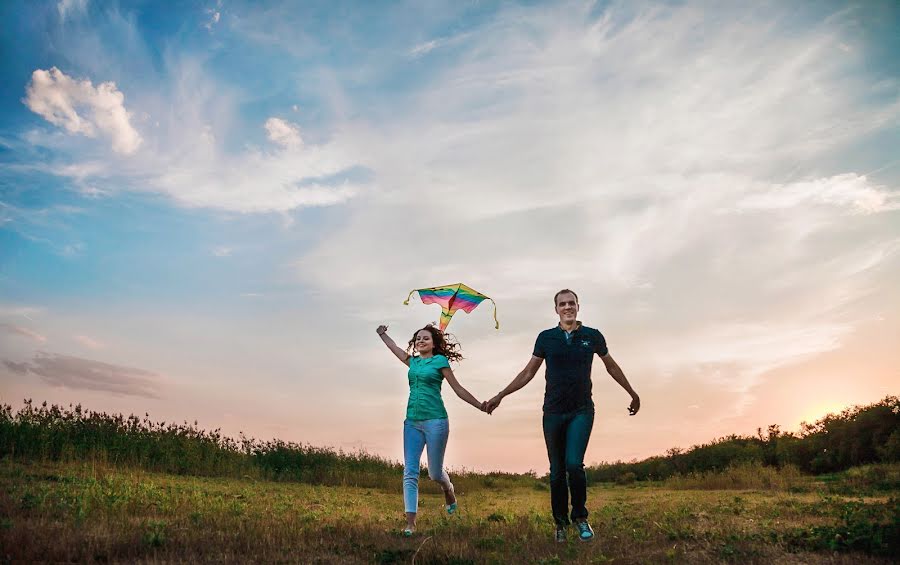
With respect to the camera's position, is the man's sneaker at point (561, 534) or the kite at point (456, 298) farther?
the kite at point (456, 298)

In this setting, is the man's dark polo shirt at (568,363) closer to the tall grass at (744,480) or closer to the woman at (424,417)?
the woman at (424,417)

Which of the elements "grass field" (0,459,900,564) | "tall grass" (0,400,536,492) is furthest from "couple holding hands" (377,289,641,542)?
"tall grass" (0,400,536,492)

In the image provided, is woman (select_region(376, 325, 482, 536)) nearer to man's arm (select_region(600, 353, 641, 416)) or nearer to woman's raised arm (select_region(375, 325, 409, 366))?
woman's raised arm (select_region(375, 325, 409, 366))

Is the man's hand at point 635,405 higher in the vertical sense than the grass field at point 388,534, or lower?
higher

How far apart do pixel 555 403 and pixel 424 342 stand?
2.25 meters

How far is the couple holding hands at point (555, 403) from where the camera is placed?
874 cm

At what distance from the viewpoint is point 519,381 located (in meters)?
9.41

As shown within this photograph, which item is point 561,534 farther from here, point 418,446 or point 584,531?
point 418,446

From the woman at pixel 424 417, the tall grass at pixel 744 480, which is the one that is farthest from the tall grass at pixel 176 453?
the woman at pixel 424 417

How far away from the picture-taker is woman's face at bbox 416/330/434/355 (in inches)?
392

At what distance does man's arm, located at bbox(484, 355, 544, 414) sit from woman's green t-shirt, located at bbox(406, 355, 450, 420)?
A: 687 mm

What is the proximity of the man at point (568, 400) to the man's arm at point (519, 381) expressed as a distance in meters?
0.01

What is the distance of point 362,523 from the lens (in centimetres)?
1132

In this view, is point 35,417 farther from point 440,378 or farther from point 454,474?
point 440,378
